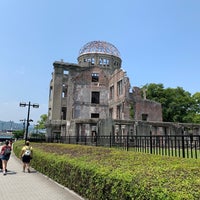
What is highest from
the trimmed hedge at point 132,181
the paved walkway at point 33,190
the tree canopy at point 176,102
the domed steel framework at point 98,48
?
the domed steel framework at point 98,48

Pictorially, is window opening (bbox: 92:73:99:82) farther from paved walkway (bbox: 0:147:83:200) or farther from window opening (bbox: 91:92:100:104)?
paved walkway (bbox: 0:147:83:200)

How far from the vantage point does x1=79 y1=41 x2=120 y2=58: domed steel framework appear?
49778 millimetres

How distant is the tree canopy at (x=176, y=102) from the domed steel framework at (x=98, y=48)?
12742 mm

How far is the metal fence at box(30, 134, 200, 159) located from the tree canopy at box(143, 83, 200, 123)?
30.1 meters

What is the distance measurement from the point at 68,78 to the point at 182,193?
45.1 metres

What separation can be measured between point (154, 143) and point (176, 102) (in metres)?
41.1

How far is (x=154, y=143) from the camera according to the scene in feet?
37.1

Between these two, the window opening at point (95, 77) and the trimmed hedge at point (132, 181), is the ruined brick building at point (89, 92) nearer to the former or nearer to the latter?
the window opening at point (95, 77)

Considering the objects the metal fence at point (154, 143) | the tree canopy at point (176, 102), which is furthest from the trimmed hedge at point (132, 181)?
the tree canopy at point (176, 102)

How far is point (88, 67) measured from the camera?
46594mm

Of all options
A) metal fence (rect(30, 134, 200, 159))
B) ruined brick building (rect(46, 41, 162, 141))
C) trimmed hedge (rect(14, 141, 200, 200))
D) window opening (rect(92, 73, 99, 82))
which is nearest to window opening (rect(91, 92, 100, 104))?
ruined brick building (rect(46, 41, 162, 141))

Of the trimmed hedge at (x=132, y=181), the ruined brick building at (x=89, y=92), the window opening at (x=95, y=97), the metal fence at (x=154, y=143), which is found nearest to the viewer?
the trimmed hedge at (x=132, y=181)

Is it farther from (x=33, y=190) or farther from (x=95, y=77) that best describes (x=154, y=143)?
(x=95, y=77)

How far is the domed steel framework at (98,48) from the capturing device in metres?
49.8
